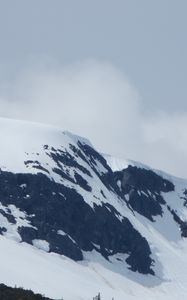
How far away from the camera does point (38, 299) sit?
8238 cm

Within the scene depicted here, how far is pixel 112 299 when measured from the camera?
199250 mm

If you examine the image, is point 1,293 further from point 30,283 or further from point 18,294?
point 30,283

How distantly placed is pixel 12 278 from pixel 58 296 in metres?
11.2

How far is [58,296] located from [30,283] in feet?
24.1

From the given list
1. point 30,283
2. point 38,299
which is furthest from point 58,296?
point 38,299

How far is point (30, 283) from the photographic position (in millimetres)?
199625

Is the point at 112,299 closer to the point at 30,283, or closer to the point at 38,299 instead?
the point at 30,283

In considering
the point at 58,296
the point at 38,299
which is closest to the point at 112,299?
the point at 58,296

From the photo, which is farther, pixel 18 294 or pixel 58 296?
pixel 58 296

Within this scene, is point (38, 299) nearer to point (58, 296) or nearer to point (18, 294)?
point (18, 294)

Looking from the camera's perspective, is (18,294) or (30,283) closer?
(18,294)

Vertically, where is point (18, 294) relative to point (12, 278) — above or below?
below

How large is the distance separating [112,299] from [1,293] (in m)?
121

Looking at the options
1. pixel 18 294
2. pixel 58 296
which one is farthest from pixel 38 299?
pixel 58 296
